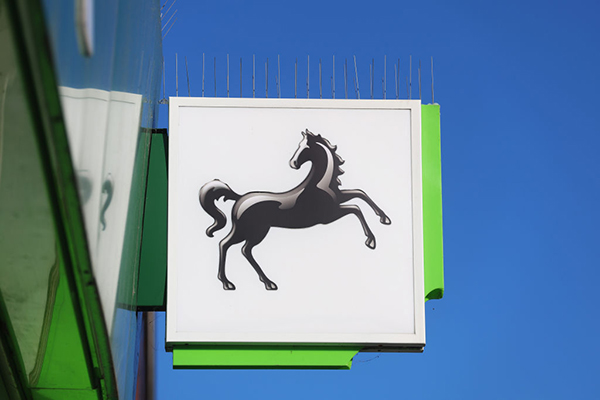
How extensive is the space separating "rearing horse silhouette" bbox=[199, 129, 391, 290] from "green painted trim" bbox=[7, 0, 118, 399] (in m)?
5.00

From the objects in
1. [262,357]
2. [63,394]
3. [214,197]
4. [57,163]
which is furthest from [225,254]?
[57,163]

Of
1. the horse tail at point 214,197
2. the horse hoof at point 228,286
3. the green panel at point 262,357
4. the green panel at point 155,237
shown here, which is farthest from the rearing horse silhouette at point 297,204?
the green panel at point 262,357

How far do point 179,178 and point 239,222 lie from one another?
101 cm

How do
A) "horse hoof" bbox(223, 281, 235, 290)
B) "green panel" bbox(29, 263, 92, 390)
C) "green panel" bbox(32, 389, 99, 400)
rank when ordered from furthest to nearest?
"horse hoof" bbox(223, 281, 235, 290), "green panel" bbox(32, 389, 99, 400), "green panel" bbox(29, 263, 92, 390)

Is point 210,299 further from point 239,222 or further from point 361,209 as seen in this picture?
point 361,209

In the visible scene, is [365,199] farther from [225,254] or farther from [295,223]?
[225,254]

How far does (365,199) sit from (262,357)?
2.55 metres

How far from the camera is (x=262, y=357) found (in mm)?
11680

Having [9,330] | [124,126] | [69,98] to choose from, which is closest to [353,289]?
A: [124,126]

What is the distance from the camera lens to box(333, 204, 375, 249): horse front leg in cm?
1196

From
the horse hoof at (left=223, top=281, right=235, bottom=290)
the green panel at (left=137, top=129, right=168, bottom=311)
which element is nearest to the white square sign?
the horse hoof at (left=223, top=281, right=235, bottom=290)

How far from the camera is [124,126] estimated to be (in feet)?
25.1

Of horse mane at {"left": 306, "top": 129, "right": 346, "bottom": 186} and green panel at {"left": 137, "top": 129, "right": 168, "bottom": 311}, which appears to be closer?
green panel at {"left": 137, "top": 129, "right": 168, "bottom": 311}

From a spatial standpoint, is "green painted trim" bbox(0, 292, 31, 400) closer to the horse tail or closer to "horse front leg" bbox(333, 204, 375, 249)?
the horse tail
